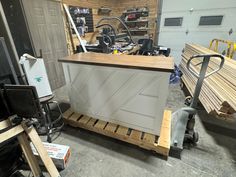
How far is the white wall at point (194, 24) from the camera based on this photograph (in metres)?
4.01

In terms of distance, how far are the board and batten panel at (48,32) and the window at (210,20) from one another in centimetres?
421

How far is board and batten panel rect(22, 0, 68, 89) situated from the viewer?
8.38 ft

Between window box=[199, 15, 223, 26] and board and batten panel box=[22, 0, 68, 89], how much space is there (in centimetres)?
421

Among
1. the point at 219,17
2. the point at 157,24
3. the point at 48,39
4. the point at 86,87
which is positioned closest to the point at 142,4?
the point at 157,24

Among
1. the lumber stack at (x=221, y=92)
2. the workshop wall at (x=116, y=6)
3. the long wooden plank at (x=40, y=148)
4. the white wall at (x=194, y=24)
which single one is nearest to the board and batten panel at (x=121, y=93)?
the lumber stack at (x=221, y=92)

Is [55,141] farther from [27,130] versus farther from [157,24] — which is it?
[157,24]

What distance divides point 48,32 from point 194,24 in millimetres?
4393

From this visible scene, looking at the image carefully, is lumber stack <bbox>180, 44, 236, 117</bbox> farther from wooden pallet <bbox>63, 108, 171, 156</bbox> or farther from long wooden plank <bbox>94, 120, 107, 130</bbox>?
long wooden plank <bbox>94, 120, 107, 130</bbox>

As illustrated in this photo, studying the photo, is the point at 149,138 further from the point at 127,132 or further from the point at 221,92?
the point at 221,92

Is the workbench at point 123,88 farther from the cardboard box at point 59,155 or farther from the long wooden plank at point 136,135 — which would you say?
the cardboard box at point 59,155

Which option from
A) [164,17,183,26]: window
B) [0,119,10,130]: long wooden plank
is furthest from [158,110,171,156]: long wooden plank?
[164,17,183,26]: window

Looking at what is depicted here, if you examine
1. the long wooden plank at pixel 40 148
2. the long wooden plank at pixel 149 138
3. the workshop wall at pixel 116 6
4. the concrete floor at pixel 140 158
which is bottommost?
the concrete floor at pixel 140 158

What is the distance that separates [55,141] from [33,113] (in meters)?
0.99

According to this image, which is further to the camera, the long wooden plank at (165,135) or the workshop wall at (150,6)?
the workshop wall at (150,6)
